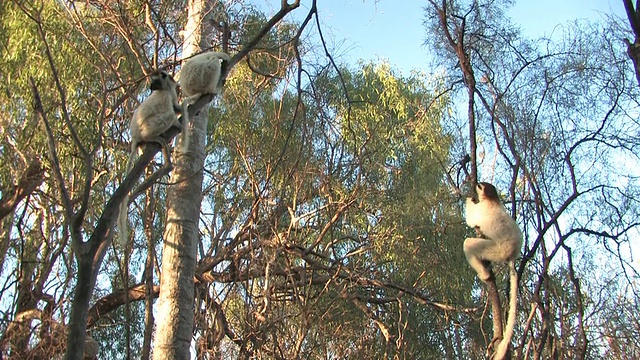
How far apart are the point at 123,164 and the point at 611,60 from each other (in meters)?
5.85

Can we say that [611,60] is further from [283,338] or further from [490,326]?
[490,326]

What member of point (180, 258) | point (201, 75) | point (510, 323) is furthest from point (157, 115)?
point (510, 323)

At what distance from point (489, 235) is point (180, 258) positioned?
289 centimetres

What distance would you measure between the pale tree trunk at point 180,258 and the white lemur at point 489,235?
→ 2469 mm

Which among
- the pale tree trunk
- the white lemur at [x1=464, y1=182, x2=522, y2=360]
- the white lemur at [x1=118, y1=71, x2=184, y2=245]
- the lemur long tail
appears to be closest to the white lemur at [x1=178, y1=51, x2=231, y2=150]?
the white lemur at [x1=118, y1=71, x2=184, y2=245]

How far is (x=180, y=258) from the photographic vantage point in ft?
20.6

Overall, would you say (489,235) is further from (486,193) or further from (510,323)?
(510,323)

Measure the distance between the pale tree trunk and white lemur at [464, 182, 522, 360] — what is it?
2.47 metres

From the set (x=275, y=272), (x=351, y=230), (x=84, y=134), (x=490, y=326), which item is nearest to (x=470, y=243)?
(x=275, y=272)

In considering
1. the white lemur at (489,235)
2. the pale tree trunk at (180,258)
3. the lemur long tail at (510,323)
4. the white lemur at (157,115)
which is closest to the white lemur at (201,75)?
the white lemur at (157,115)

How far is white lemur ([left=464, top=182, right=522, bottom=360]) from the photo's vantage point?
4977 millimetres

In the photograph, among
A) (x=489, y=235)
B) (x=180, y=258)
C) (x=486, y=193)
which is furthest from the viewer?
(x=180, y=258)

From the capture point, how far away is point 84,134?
24.9 feet

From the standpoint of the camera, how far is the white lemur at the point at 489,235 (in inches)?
196
